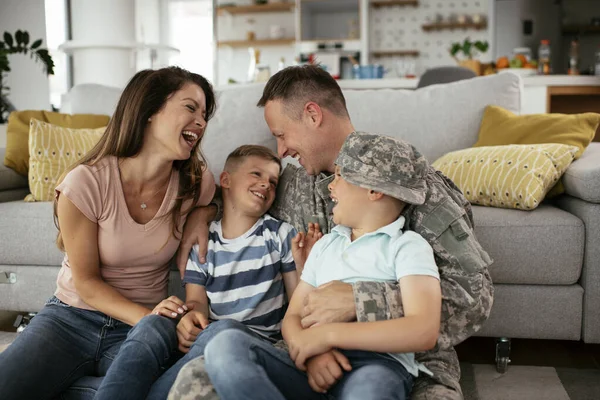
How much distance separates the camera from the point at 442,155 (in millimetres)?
2465

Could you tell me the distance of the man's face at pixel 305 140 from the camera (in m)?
1.58

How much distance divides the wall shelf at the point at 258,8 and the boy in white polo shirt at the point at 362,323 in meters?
7.06

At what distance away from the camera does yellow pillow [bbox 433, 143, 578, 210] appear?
197 centimetres

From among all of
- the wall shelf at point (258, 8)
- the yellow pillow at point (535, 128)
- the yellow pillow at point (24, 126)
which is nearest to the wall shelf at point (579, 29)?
the wall shelf at point (258, 8)

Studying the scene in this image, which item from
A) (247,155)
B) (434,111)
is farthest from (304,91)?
(434,111)

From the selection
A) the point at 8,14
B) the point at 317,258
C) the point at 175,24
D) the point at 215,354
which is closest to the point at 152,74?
the point at 317,258

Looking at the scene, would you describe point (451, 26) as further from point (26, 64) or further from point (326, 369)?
point (326, 369)

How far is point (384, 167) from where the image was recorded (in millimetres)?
1209

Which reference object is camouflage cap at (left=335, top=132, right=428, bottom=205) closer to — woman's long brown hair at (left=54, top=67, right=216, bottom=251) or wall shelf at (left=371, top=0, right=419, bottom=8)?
woman's long brown hair at (left=54, top=67, right=216, bottom=251)

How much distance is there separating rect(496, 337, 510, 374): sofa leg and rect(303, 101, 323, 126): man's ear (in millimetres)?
954

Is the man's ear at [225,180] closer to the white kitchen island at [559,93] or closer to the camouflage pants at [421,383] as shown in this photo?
the camouflage pants at [421,383]

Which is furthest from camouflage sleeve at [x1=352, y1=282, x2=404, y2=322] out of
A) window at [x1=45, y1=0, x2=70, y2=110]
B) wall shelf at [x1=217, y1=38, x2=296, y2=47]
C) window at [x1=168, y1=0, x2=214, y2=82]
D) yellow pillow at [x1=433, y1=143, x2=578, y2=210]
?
window at [x1=168, y1=0, x2=214, y2=82]

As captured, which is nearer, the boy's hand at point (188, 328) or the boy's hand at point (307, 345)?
the boy's hand at point (307, 345)

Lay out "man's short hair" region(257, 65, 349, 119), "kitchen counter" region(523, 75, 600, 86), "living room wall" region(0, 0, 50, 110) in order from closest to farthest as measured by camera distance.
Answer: "man's short hair" region(257, 65, 349, 119) → "kitchen counter" region(523, 75, 600, 86) → "living room wall" region(0, 0, 50, 110)
